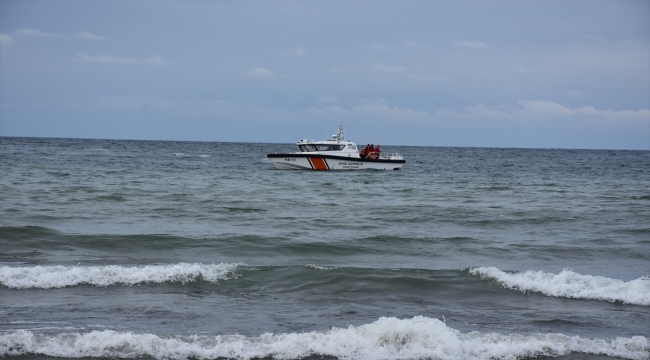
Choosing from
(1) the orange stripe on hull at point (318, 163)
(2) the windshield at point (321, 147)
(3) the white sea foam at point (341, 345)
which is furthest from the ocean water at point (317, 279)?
(2) the windshield at point (321, 147)

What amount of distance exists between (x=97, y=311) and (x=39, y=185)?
57.1 ft

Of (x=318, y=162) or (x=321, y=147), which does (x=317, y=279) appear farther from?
(x=321, y=147)

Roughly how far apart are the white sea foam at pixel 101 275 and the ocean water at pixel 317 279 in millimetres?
31

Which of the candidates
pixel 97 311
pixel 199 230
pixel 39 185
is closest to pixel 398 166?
pixel 39 185

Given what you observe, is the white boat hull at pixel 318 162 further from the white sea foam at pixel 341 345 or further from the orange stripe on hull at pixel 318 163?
the white sea foam at pixel 341 345

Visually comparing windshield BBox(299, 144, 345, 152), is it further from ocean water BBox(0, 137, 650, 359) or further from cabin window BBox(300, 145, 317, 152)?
ocean water BBox(0, 137, 650, 359)

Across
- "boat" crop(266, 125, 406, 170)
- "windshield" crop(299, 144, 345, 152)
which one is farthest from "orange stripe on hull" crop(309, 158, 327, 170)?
"windshield" crop(299, 144, 345, 152)

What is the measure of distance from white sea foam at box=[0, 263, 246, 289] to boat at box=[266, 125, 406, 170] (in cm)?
2603

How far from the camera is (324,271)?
400 inches

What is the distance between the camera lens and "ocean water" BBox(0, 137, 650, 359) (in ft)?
22.3

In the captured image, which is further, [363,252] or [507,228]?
[507,228]

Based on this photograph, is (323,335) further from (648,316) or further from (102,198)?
(102,198)

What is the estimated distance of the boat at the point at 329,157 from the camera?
36.1m

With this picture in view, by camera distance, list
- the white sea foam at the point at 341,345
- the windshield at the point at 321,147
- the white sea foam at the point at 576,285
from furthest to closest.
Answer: the windshield at the point at 321,147 < the white sea foam at the point at 576,285 < the white sea foam at the point at 341,345
